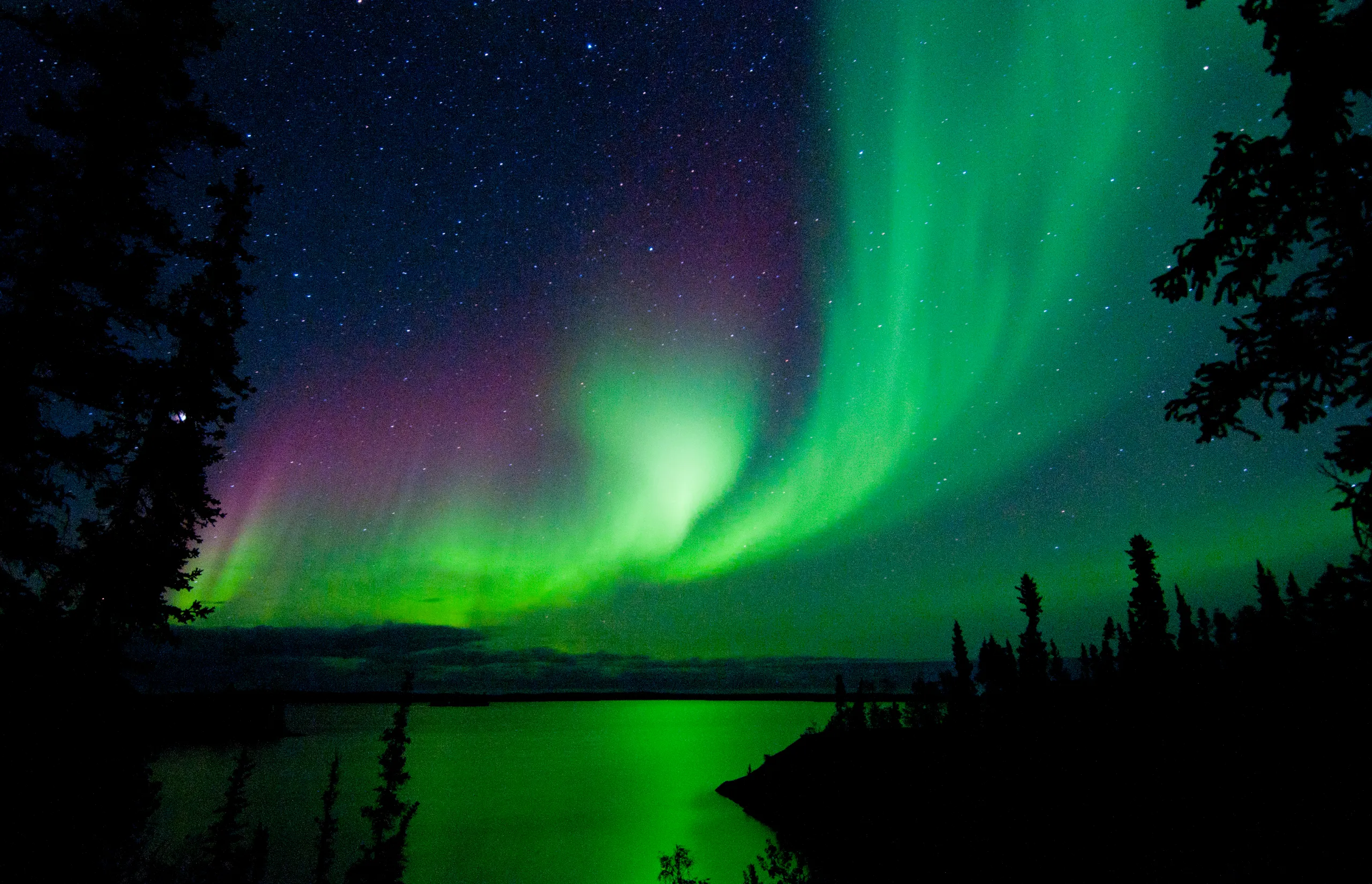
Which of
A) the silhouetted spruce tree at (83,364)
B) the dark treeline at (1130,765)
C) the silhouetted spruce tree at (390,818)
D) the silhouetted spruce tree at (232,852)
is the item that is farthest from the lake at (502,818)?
the silhouetted spruce tree at (83,364)

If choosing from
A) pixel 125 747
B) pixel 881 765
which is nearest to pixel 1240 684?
pixel 881 765

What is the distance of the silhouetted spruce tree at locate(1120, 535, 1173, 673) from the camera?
2881 inches

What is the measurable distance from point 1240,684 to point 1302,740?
67515 millimetres

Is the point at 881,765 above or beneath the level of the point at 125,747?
beneath

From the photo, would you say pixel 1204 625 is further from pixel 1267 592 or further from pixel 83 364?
pixel 83 364

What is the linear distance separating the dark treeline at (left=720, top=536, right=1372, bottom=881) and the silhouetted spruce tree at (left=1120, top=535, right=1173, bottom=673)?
23 cm

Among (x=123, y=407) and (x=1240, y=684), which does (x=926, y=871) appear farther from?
(x=123, y=407)

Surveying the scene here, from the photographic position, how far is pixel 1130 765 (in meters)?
49.0

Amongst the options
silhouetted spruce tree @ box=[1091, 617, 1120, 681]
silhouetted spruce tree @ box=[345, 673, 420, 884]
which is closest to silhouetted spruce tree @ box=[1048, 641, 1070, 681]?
silhouetted spruce tree @ box=[1091, 617, 1120, 681]

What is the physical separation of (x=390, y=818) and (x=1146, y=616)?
87.3 metres

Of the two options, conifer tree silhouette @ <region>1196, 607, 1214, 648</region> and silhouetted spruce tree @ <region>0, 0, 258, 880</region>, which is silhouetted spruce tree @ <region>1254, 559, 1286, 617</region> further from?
silhouetted spruce tree @ <region>0, 0, 258, 880</region>

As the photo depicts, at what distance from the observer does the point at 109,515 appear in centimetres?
1298

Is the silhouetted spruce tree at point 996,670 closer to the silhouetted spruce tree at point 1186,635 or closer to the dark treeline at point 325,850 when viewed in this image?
the silhouetted spruce tree at point 1186,635

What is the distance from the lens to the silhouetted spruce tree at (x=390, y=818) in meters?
36.7
